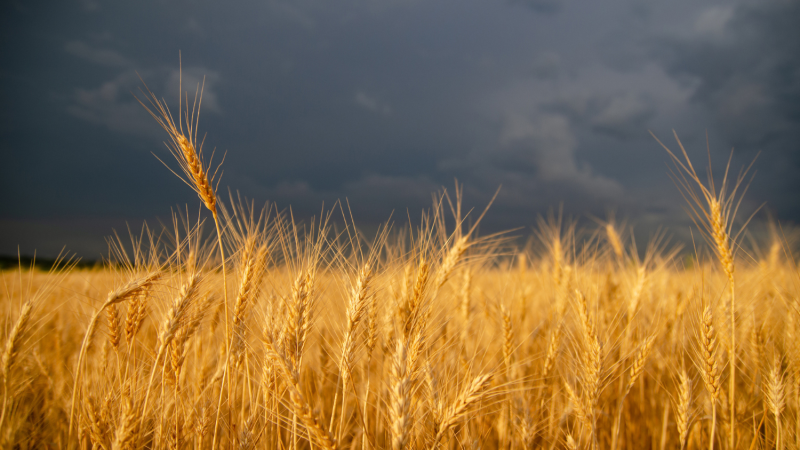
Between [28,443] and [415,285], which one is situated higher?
[415,285]

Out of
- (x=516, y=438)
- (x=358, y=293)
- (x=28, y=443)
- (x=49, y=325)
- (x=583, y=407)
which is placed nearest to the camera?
(x=358, y=293)

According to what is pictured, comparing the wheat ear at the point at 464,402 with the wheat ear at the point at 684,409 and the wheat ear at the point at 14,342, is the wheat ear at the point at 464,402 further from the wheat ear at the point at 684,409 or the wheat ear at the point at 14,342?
the wheat ear at the point at 14,342

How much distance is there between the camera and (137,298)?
199 cm

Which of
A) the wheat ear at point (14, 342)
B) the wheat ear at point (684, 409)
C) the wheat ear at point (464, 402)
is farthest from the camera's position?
the wheat ear at point (14, 342)

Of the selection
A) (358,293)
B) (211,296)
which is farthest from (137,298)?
(358,293)

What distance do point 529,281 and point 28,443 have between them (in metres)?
4.77

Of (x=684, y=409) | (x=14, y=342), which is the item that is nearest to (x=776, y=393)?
(x=684, y=409)

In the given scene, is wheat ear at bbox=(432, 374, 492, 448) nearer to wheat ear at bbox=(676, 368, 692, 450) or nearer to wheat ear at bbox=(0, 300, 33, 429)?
wheat ear at bbox=(676, 368, 692, 450)

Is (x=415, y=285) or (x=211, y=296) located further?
(x=211, y=296)

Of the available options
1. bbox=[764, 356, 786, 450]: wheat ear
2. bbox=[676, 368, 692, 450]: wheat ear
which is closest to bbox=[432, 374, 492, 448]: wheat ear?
bbox=[676, 368, 692, 450]: wheat ear

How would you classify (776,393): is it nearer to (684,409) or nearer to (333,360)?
(684,409)

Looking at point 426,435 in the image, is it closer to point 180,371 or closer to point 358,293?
point 358,293

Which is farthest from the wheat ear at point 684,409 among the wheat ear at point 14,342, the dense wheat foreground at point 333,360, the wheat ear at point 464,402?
the wheat ear at point 14,342

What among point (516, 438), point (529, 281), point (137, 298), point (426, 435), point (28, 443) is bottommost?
point (28, 443)
